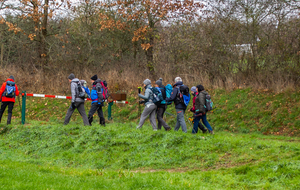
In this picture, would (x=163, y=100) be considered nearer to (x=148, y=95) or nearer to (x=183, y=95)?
(x=148, y=95)

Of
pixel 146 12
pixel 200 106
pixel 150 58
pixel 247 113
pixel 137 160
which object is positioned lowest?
pixel 137 160

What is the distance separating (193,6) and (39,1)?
10.7 metres

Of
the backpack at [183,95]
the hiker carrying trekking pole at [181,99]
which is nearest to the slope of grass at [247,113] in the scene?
→ the hiker carrying trekking pole at [181,99]

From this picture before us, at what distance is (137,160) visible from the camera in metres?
8.85

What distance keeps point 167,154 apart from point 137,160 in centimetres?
90

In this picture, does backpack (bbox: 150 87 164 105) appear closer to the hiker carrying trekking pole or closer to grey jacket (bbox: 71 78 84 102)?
the hiker carrying trekking pole

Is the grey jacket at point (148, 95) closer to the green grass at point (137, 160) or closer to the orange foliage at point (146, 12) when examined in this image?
the green grass at point (137, 160)

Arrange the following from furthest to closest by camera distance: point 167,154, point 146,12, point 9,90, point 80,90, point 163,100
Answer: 1. point 146,12
2. point 9,90
3. point 80,90
4. point 163,100
5. point 167,154

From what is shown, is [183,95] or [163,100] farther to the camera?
[163,100]

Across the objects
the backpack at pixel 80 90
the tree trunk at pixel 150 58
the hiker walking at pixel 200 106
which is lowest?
the hiker walking at pixel 200 106

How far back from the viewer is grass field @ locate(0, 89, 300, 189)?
6.42m

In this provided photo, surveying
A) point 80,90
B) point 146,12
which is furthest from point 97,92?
point 146,12

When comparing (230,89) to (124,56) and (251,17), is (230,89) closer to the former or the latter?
(251,17)

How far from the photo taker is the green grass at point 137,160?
20.8 ft
